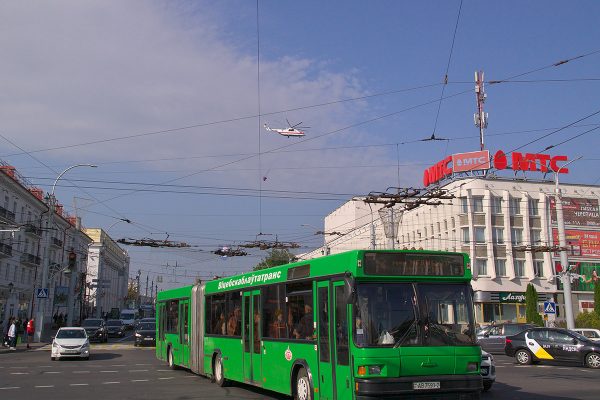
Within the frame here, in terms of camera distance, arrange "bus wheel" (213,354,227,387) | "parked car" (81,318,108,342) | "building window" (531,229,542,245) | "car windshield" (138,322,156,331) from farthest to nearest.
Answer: "building window" (531,229,542,245) → "parked car" (81,318,108,342) → "car windshield" (138,322,156,331) → "bus wheel" (213,354,227,387)

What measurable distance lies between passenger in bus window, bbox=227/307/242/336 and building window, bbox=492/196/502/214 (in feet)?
145

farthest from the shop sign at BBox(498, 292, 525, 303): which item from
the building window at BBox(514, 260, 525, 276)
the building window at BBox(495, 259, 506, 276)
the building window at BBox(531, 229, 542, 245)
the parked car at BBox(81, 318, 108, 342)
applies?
the parked car at BBox(81, 318, 108, 342)

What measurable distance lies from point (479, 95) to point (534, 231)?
585 inches

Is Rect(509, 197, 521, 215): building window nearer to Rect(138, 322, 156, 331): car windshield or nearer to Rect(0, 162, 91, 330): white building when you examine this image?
Rect(138, 322, 156, 331): car windshield

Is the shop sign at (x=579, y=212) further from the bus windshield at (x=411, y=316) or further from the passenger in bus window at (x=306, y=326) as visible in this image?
the bus windshield at (x=411, y=316)

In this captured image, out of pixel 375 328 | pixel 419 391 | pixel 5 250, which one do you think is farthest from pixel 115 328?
pixel 419 391

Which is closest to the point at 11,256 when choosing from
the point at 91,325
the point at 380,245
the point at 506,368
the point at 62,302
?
the point at 91,325

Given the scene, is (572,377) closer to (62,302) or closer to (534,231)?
(534,231)

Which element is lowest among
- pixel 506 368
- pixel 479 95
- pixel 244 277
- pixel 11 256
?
pixel 506 368

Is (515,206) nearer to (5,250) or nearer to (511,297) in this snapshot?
(511,297)

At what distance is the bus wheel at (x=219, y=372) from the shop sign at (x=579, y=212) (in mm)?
47479

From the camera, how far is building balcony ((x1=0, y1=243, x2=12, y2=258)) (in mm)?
46575

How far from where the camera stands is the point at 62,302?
7262cm

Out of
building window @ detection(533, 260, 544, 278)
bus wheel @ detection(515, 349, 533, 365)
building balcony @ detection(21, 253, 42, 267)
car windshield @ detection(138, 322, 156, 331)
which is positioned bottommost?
bus wheel @ detection(515, 349, 533, 365)
